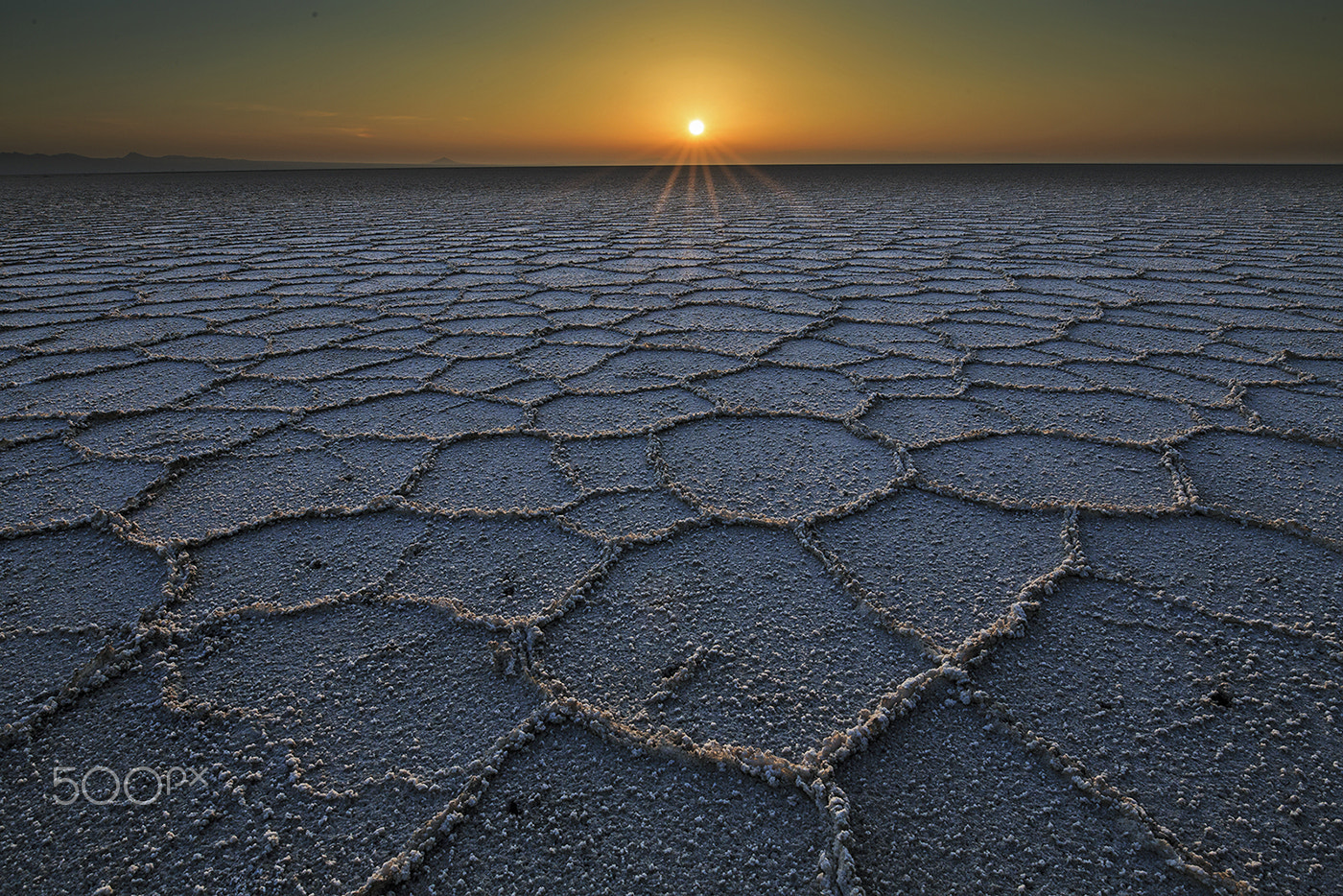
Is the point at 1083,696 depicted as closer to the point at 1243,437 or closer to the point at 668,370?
the point at 1243,437

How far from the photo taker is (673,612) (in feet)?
2.85

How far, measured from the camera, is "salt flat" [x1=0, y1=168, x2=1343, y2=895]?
591 mm

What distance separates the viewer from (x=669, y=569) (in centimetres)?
95

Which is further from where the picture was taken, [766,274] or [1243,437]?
[766,274]

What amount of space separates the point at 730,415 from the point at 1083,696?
2.87ft

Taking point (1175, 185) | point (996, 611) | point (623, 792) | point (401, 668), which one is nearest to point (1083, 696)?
point (996, 611)

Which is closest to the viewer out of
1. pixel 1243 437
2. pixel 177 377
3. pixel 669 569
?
pixel 669 569

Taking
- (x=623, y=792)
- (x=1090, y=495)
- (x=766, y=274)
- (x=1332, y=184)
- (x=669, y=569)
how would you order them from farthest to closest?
1. (x=1332, y=184)
2. (x=766, y=274)
3. (x=1090, y=495)
4. (x=669, y=569)
5. (x=623, y=792)

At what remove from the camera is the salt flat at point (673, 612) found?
591 millimetres
